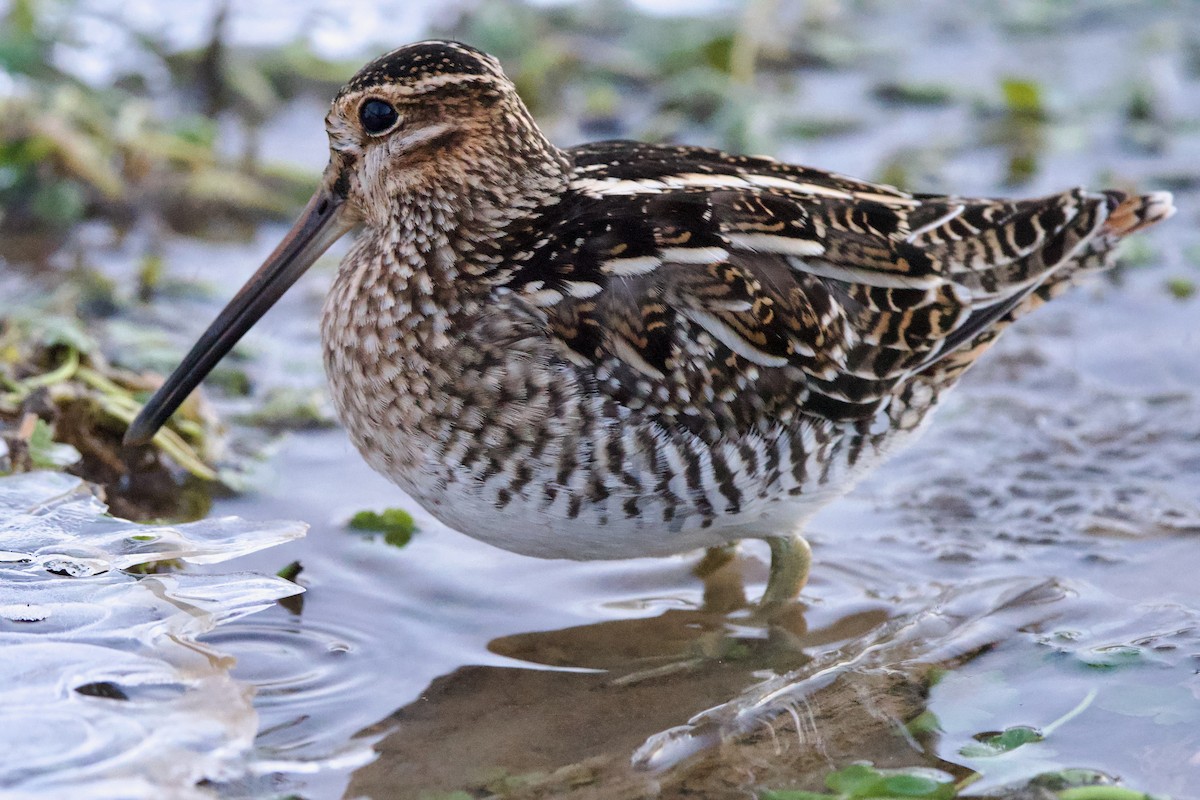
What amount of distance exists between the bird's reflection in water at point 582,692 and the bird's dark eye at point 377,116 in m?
1.46

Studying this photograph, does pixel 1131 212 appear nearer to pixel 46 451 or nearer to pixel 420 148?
pixel 420 148

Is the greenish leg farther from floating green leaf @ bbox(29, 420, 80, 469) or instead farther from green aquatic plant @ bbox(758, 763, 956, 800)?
floating green leaf @ bbox(29, 420, 80, 469)

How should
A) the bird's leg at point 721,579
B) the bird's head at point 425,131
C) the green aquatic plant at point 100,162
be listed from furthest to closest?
the green aquatic plant at point 100,162
the bird's leg at point 721,579
the bird's head at point 425,131

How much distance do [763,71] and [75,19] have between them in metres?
3.49

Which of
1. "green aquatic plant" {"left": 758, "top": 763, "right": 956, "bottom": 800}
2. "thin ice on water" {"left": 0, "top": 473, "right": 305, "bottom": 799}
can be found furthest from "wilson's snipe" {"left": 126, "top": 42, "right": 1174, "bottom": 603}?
"green aquatic plant" {"left": 758, "top": 763, "right": 956, "bottom": 800}

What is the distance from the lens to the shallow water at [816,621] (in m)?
3.83

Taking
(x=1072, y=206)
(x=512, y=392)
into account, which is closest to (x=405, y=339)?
(x=512, y=392)

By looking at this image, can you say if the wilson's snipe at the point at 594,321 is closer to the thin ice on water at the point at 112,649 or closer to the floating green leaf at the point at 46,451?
the floating green leaf at the point at 46,451

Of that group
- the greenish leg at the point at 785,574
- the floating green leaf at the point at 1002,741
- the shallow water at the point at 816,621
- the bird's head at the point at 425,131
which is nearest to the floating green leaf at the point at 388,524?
the shallow water at the point at 816,621

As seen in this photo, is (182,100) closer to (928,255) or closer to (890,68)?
(890,68)

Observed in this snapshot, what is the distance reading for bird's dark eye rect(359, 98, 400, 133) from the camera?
4.20m

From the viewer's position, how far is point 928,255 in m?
4.59

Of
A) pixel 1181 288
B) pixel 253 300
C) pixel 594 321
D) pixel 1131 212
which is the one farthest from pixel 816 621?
pixel 1181 288

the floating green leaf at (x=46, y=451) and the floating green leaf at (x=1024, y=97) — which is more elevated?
the floating green leaf at (x=1024, y=97)
